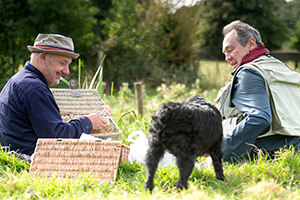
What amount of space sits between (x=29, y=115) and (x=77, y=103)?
1.09 meters

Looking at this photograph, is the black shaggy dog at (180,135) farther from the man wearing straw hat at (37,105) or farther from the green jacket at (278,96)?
the man wearing straw hat at (37,105)

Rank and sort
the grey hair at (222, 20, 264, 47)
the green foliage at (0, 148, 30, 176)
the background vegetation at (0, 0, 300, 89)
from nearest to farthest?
1. the green foliage at (0, 148, 30, 176)
2. the grey hair at (222, 20, 264, 47)
3. the background vegetation at (0, 0, 300, 89)

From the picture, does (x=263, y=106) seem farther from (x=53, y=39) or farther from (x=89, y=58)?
(x=89, y=58)

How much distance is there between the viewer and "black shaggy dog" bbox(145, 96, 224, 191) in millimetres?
2086

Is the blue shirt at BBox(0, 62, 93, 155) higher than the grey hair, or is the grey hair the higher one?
the grey hair

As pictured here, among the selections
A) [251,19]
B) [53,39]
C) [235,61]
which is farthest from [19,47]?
[251,19]

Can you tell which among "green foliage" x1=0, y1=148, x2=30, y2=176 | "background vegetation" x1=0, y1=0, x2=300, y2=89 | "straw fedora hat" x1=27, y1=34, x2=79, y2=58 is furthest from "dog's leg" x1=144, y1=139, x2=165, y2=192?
"background vegetation" x1=0, y1=0, x2=300, y2=89

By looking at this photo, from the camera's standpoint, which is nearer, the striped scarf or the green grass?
the green grass

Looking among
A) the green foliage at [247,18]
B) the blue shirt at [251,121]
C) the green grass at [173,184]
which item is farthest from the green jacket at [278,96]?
the green foliage at [247,18]

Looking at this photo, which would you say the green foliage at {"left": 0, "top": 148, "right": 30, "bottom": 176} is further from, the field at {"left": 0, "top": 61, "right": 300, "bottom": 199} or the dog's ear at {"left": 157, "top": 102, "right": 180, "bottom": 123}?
the dog's ear at {"left": 157, "top": 102, "right": 180, "bottom": 123}

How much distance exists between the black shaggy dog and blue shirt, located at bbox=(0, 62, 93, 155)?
1.14 meters

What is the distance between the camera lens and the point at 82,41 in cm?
1036

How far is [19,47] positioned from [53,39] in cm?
722

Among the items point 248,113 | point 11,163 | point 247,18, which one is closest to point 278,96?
point 248,113
